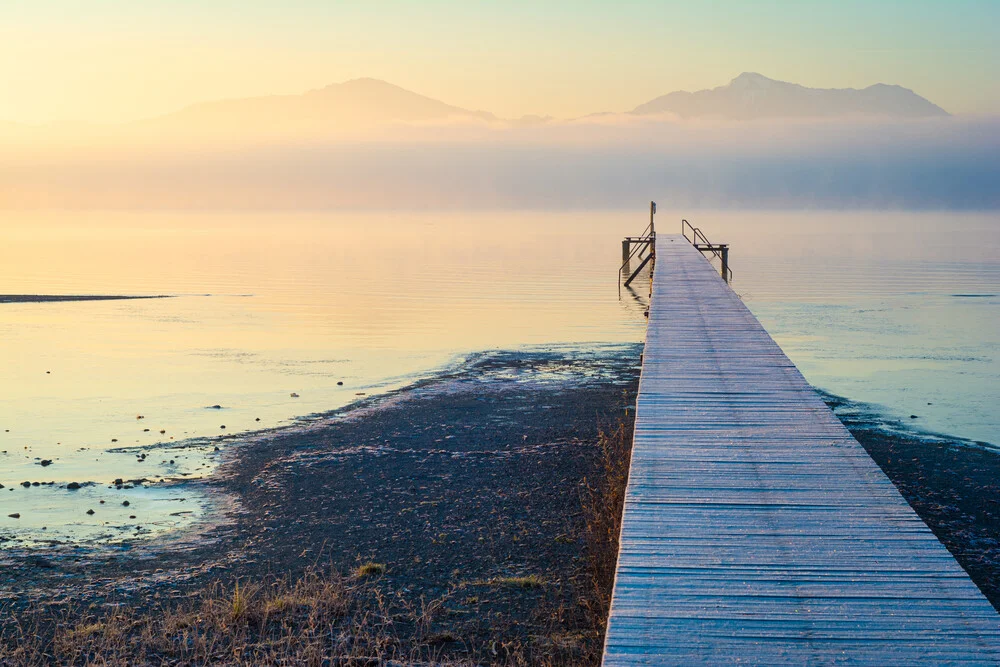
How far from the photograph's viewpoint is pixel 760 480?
27.4 ft

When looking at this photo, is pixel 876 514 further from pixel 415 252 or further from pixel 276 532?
pixel 415 252

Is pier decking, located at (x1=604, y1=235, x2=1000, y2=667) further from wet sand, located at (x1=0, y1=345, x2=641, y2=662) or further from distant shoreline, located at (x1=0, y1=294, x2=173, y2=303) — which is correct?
distant shoreline, located at (x1=0, y1=294, x2=173, y2=303)

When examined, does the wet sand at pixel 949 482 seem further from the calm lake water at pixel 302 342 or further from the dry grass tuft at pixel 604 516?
the dry grass tuft at pixel 604 516

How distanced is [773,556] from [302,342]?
83.2 ft

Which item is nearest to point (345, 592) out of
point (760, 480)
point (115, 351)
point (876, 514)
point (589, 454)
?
point (760, 480)

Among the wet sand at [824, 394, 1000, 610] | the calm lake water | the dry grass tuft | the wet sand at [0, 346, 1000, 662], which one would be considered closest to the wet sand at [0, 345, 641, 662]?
the wet sand at [0, 346, 1000, 662]

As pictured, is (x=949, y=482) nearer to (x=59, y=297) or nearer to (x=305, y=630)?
(x=305, y=630)

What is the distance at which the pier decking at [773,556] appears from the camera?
5.58 meters

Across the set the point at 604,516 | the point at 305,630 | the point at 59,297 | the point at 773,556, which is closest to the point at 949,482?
the point at 604,516

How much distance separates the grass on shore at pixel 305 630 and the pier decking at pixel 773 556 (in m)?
1.33

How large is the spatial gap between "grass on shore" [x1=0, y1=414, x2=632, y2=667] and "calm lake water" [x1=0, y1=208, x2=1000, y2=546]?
2976 mm

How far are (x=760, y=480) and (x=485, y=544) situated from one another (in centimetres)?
381

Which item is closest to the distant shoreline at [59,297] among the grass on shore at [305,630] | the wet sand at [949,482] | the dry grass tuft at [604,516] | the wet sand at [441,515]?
the wet sand at [441,515]

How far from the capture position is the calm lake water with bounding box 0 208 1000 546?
1564 cm
